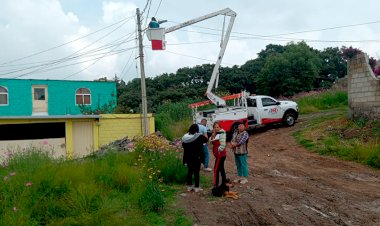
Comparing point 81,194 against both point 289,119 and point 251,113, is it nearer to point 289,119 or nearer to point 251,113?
point 251,113

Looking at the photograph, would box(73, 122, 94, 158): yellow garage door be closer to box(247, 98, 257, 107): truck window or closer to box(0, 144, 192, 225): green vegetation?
box(247, 98, 257, 107): truck window

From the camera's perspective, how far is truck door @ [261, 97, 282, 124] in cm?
2077

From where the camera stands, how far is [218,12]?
22750mm

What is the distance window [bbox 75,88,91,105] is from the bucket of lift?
53.9ft

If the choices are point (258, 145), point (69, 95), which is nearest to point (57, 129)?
point (69, 95)

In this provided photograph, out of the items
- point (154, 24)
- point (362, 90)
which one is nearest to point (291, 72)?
point (362, 90)

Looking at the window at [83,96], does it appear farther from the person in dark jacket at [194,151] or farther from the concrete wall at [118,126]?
the person in dark jacket at [194,151]

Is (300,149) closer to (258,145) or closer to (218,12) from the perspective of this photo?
(258,145)

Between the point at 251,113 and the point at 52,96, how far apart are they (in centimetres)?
1835

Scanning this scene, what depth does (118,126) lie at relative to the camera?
88.2 ft

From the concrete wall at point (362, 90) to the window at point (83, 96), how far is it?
864 inches

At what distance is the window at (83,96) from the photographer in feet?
109

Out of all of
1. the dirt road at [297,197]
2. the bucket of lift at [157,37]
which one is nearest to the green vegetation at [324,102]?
the bucket of lift at [157,37]

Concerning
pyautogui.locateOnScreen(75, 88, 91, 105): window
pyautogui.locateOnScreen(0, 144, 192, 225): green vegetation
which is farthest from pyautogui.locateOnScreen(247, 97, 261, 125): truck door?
pyautogui.locateOnScreen(75, 88, 91, 105): window
